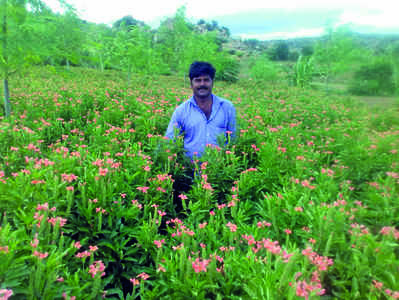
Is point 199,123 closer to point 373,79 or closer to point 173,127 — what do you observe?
point 173,127

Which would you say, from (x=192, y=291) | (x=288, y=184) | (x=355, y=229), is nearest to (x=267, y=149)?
(x=288, y=184)

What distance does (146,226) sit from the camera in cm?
Result: 197

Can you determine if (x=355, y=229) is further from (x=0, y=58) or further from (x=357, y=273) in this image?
(x=0, y=58)

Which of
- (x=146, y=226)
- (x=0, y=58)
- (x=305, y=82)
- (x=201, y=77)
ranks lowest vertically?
(x=146, y=226)

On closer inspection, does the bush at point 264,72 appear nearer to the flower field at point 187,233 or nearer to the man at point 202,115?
the man at point 202,115

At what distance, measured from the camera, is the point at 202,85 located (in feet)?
15.1

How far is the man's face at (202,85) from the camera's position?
4566 millimetres

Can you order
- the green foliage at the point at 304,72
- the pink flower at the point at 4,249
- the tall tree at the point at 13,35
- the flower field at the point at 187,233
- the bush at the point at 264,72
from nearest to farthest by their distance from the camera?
1. the pink flower at the point at 4,249
2. the flower field at the point at 187,233
3. the tall tree at the point at 13,35
4. the green foliage at the point at 304,72
5. the bush at the point at 264,72

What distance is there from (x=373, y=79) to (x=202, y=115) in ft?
128

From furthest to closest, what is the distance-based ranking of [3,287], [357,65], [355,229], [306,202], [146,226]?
[357,65] < [306,202] < [146,226] < [355,229] < [3,287]

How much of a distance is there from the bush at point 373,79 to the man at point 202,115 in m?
34.8

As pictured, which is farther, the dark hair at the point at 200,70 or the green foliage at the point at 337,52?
the green foliage at the point at 337,52

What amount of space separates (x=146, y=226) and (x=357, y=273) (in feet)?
4.91

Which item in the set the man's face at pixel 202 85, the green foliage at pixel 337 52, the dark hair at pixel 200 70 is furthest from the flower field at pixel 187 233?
the green foliage at pixel 337 52
